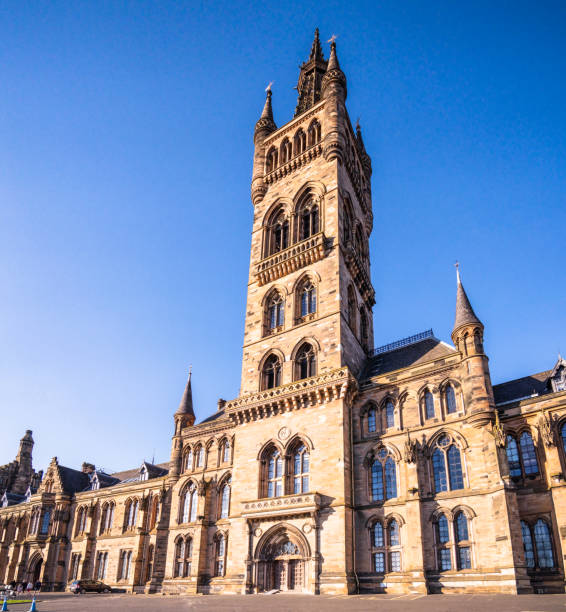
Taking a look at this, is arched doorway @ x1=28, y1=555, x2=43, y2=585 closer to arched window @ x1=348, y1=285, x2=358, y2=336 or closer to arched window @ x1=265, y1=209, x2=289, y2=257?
arched window @ x1=265, y1=209, x2=289, y2=257

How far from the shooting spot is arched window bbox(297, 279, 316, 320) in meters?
37.8

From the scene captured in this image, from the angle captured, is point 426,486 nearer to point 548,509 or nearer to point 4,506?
point 548,509

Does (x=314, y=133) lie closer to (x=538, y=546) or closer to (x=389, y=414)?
(x=389, y=414)

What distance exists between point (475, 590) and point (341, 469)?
353 inches

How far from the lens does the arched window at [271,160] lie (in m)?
47.8

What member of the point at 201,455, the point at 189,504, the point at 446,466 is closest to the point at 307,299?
the point at 201,455

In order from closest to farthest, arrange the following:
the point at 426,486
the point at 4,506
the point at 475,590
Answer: the point at 475,590
the point at 426,486
the point at 4,506

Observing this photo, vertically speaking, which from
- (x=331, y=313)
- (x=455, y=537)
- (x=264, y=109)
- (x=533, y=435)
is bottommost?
(x=455, y=537)

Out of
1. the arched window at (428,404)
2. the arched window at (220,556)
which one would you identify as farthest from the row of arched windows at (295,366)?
the arched window at (220,556)

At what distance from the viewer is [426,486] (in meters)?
27.8

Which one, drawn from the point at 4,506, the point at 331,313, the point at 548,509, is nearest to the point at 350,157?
the point at 331,313

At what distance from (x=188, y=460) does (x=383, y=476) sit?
18.4 m

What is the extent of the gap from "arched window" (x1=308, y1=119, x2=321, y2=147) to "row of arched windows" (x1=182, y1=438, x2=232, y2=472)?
26.7 m

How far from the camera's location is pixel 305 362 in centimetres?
3616
